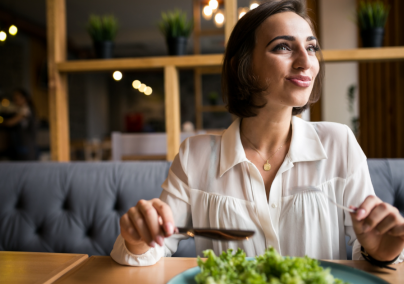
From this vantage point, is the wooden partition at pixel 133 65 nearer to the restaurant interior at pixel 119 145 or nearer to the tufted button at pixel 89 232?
the restaurant interior at pixel 119 145

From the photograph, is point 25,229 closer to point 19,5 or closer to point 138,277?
point 138,277

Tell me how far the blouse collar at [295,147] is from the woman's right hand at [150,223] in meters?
0.36

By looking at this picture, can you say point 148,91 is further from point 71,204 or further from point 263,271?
point 263,271

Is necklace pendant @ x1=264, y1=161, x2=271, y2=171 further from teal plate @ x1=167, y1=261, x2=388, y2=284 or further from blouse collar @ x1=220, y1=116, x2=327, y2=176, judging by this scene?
teal plate @ x1=167, y1=261, x2=388, y2=284

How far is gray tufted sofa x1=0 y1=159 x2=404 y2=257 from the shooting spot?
142cm

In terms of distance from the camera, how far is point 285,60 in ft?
3.02

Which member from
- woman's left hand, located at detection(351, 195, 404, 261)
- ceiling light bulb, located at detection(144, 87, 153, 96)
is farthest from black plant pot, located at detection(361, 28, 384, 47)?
ceiling light bulb, located at detection(144, 87, 153, 96)

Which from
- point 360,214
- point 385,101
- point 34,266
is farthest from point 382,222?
point 385,101

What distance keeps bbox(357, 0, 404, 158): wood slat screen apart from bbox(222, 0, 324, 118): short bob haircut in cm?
243

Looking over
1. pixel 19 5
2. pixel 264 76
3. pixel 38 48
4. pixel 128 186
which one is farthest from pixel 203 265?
pixel 38 48

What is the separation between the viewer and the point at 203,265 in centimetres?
57

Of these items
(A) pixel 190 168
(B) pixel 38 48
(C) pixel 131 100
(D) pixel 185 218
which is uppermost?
(B) pixel 38 48

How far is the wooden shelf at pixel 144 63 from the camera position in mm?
1792

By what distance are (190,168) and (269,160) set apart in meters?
0.25
